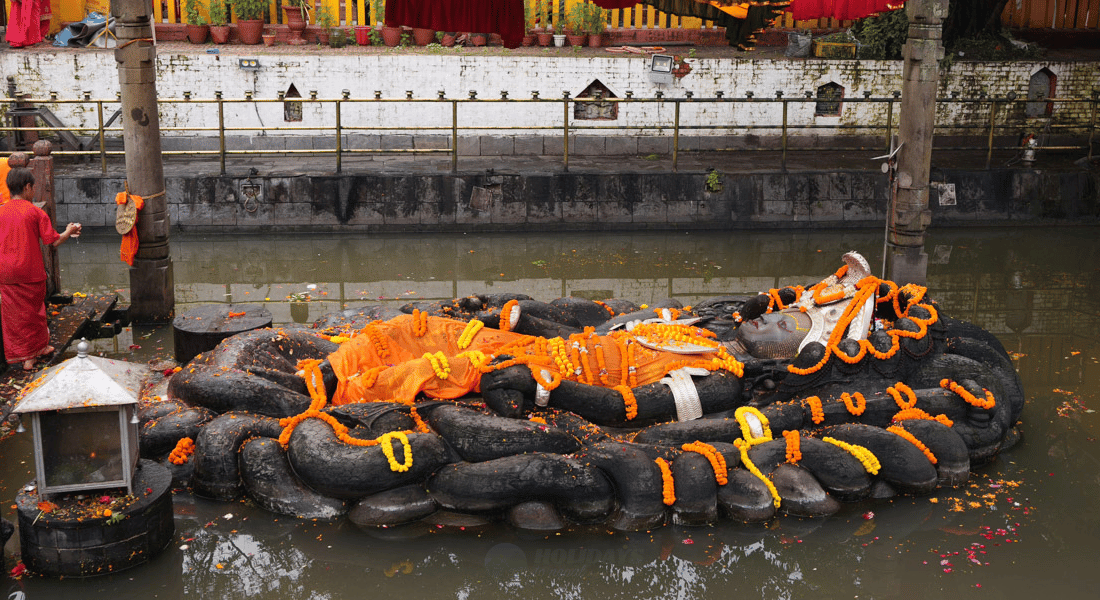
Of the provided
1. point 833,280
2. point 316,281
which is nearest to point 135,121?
point 316,281

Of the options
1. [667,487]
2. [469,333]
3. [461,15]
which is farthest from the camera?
[461,15]

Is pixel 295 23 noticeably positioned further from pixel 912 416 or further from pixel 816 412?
pixel 912 416

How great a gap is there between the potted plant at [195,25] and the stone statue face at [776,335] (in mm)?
10699

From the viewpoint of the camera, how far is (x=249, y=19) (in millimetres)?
14547

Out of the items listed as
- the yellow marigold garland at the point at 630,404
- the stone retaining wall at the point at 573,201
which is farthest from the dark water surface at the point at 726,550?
the stone retaining wall at the point at 573,201

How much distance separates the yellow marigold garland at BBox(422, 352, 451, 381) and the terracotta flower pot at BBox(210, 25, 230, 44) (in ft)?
33.7

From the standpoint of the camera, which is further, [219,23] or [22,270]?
[219,23]

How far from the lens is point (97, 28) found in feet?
46.0

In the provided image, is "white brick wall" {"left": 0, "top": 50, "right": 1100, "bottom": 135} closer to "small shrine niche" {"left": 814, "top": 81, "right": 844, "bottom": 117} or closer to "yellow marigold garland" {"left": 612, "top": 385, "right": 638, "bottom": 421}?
"small shrine niche" {"left": 814, "top": 81, "right": 844, "bottom": 117}

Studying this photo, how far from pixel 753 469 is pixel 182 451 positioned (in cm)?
298

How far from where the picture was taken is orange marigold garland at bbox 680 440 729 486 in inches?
209

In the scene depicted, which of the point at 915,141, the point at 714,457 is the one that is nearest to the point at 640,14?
the point at 915,141

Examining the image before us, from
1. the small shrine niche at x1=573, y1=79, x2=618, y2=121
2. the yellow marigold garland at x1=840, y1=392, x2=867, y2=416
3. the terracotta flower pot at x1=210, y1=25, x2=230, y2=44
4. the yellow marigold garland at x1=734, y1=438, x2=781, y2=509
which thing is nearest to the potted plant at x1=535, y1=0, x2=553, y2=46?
the small shrine niche at x1=573, y1=79, x2=618, y2=121

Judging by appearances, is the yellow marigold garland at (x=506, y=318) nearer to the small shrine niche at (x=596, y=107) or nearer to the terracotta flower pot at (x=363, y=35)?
the small shrine niche at (x=596, y=107)
